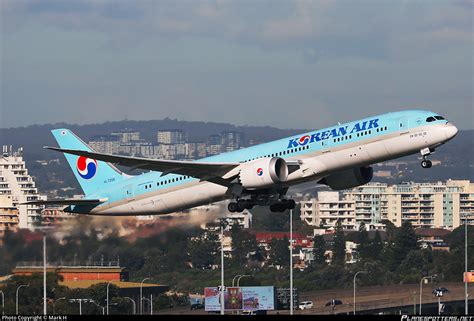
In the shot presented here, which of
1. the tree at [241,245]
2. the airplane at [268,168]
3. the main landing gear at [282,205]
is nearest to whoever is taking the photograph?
the airplane at [268,168]

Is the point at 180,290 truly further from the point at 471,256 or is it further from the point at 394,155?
the point at 394,155

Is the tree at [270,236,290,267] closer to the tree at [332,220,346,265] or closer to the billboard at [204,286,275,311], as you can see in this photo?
the tree at [332,220,346,265]

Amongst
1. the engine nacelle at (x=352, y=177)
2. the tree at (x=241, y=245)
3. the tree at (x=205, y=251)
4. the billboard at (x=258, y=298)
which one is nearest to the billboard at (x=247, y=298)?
the billboard at (x=258, y=298)

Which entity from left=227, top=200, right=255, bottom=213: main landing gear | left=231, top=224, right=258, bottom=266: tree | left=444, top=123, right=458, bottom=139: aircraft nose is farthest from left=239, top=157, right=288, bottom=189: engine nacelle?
left=231, top=224, right=258, bottom=266: tree

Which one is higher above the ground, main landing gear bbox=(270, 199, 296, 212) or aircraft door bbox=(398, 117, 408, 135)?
aircraft door bbox=(398, 117, 408, 135)

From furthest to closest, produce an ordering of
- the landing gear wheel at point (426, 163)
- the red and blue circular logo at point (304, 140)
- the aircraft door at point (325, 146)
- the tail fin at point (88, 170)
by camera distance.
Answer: the tail fin at point (88, 170) → the red and blue circular logo at point (304, 140) → the aircraft door at point (325, 146) → the landing gear wheel at point (426, 163)

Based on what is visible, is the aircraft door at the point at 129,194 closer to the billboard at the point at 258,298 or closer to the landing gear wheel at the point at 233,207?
the landing gear wheel at the point at 233,207
